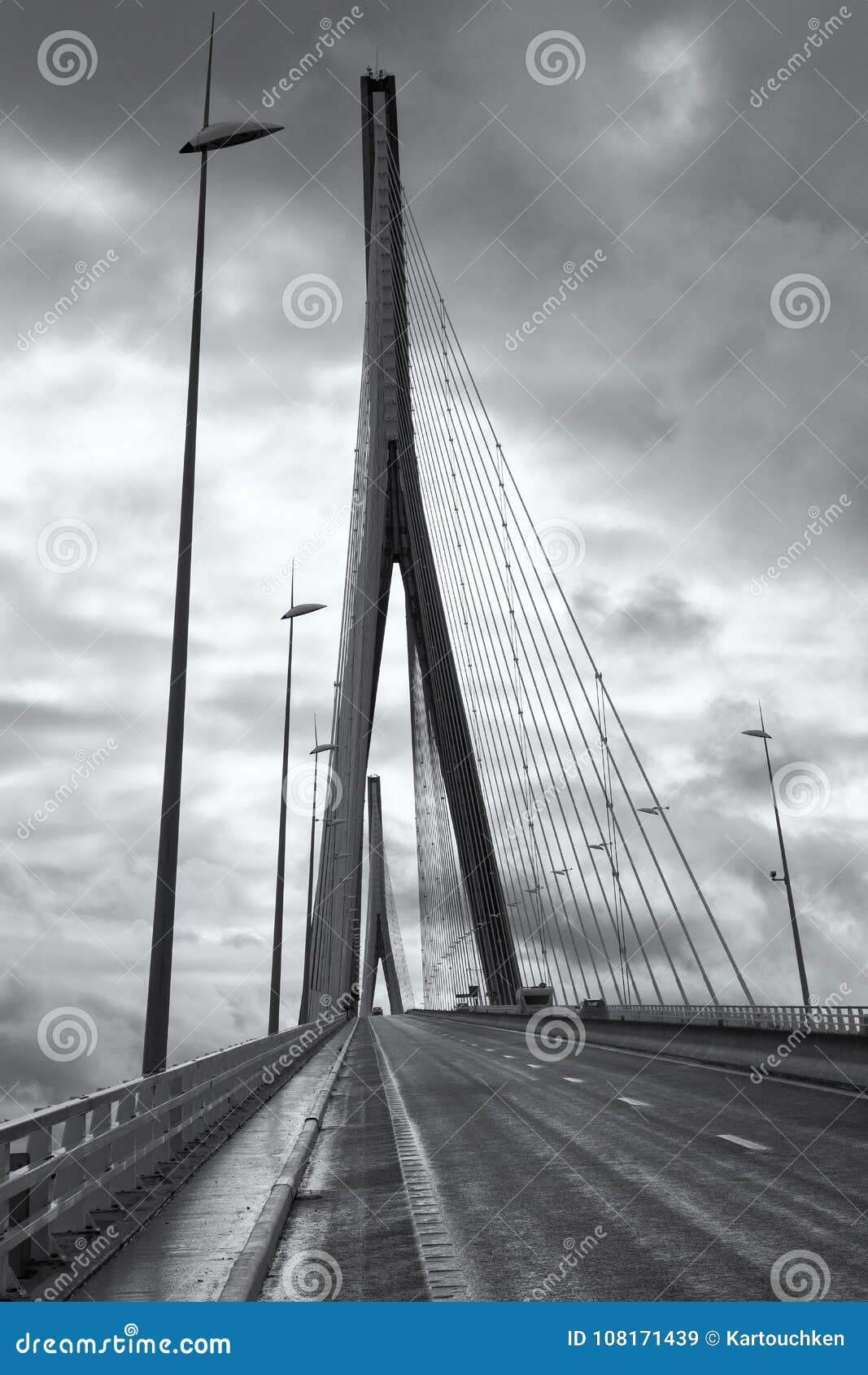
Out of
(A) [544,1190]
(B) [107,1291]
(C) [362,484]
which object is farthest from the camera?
(C) [362,484]

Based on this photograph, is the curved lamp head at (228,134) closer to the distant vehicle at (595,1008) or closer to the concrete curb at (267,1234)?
the concrete curb at (267,1234)

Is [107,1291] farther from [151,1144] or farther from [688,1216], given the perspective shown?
[151,1144]

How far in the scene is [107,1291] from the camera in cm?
773

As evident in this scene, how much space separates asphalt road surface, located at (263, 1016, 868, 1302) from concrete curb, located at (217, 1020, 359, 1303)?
120 millimetres

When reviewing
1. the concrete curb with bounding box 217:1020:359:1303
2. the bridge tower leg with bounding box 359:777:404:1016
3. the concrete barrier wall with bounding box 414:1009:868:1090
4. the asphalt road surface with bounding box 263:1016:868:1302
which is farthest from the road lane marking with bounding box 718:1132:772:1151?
the bridge tower leg with bounding box 359:777:404:1016

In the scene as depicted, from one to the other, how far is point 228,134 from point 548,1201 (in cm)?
1393

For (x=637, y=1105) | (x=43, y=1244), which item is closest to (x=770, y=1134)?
(x=637, y=1105)

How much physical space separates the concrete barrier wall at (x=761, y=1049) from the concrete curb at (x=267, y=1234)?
1088cm

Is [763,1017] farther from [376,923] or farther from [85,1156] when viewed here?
[376,923]

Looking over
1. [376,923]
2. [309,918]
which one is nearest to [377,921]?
[376,923]

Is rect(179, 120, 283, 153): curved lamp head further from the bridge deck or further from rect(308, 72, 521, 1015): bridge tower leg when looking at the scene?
rect(308, 72, 521, 1015): bridge tower leg

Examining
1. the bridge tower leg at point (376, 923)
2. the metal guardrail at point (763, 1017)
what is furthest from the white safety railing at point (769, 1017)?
the bridge tower leg at point (376, 923)

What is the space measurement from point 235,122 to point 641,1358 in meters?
16.4

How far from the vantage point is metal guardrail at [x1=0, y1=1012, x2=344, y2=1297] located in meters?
7.78
